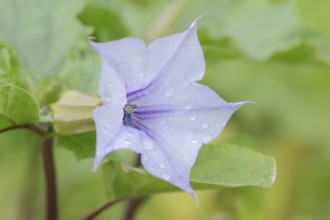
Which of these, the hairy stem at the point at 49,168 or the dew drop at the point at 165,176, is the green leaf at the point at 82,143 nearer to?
the hairy stem at the point at 49,168

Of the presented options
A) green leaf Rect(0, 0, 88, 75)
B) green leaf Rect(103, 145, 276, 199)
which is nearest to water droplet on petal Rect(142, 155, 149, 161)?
green leaf Rect(103, 145, 276, 199)

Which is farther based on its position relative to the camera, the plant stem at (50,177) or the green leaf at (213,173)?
the plant stem at (50,177)

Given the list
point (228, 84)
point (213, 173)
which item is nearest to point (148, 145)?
point (213, 173)

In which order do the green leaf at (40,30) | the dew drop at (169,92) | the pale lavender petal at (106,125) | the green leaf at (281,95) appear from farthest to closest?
the green leaf at (281,95), the green leaf at (40,30), the dew drop at (169,92), the pale lavender petal at (106,125)

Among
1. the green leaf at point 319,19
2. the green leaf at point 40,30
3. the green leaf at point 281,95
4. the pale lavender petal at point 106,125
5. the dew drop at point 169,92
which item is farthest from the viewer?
the green leaf at point 281,95

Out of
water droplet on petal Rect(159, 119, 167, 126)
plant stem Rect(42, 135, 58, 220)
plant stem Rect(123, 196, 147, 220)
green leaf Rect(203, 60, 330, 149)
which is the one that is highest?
water droplet on petal Rect(159, 119, 167, 126)

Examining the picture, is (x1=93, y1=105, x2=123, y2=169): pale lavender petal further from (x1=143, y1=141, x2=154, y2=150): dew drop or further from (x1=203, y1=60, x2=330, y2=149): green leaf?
(x1=203, y1=60, x2=330, y2=149): green leaf

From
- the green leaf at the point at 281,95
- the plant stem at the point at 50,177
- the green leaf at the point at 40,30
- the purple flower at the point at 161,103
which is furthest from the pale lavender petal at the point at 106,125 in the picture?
the green leaf at the point at 281,95
